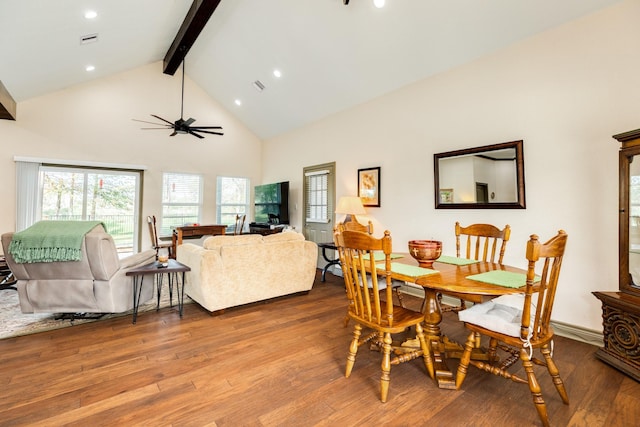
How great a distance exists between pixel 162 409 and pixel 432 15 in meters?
4.14

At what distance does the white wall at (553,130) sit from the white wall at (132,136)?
4636 millimetres

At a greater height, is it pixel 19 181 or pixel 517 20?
pixel 517 20

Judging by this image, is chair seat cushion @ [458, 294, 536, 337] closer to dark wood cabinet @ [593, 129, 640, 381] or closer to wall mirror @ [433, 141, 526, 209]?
dark wood cabinet @ [593, 129, 640, 381]

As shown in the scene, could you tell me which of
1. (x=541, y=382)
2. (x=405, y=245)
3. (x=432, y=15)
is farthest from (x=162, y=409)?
(x=432, y=15)

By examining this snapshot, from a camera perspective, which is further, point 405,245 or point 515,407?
point 405,245

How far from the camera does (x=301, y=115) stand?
5.78m

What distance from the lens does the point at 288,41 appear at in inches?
169

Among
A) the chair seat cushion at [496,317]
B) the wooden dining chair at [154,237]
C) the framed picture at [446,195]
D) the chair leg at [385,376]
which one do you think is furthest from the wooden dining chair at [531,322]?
the wooden dining chair at [154,237]

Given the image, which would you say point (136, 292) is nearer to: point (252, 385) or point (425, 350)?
point (252, 385)

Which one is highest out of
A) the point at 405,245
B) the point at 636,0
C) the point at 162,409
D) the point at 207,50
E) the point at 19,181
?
the point at 207,50

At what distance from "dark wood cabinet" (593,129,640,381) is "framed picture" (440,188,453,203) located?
155 cm

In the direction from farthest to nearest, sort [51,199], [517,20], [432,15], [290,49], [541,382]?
1. [51,199]
2. [290,49]
3. [432,15]
4. [517,20]
5. [541,382]

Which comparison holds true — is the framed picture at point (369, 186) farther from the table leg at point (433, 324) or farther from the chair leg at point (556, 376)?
the chair leg at point (556, 376)

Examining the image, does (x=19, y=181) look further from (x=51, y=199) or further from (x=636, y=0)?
(x=636, y=0)
